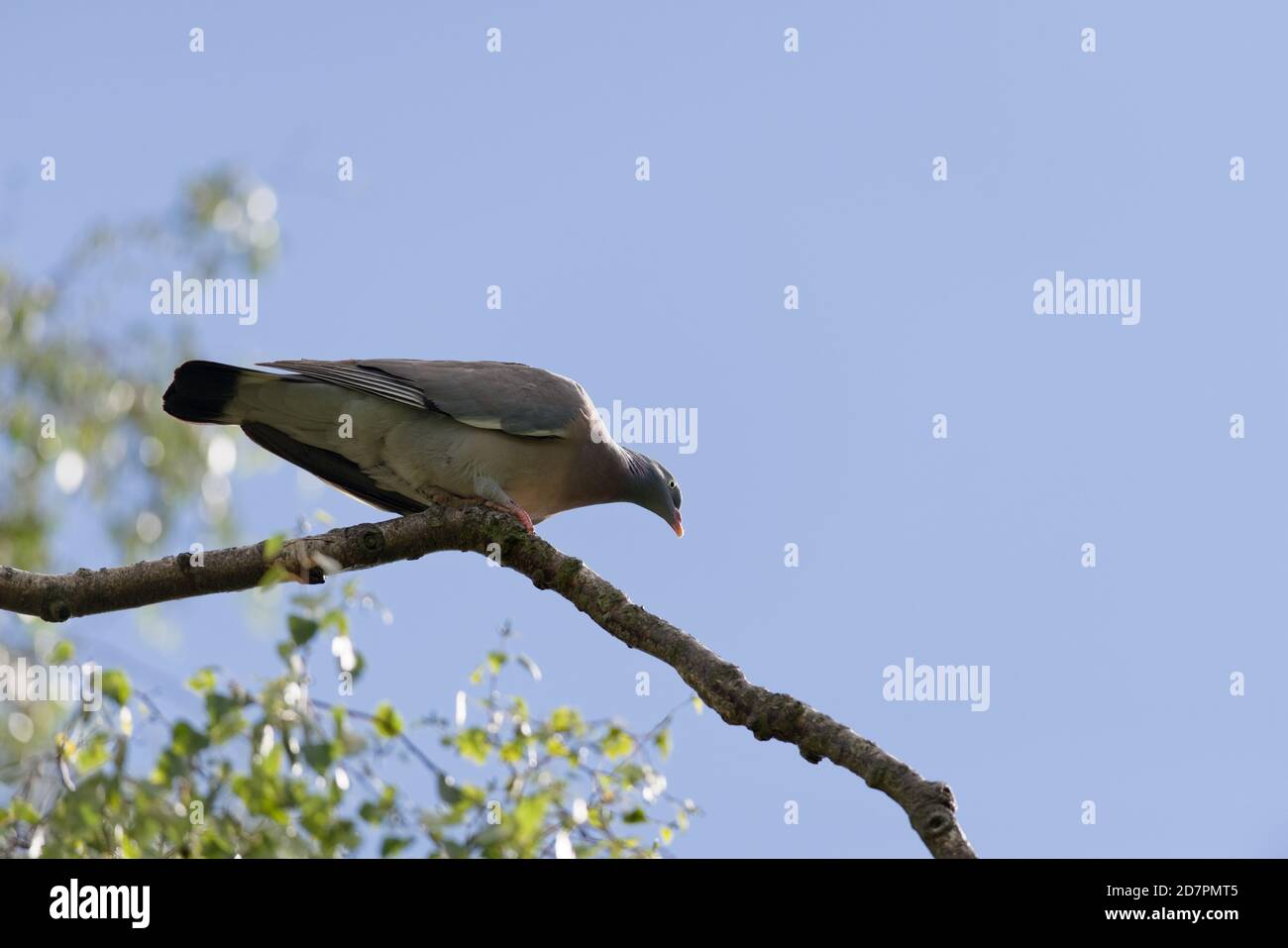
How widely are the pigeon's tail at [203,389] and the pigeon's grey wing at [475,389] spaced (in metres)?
0.15

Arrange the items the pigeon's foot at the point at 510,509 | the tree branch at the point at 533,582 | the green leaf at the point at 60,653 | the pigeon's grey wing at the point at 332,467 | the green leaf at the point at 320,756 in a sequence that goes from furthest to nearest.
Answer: the pigeon's grey wing at the point at 332,467 < the pigeon's foot at the point at 510,509 < the green leaf at the point at 60,653 < the green leaf at the point at 320,756 < the tree branch at the point at 533,582

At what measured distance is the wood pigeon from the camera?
18.7 ft

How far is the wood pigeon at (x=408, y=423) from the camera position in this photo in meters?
5.70

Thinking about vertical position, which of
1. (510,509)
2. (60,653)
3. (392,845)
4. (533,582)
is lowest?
(392,845)

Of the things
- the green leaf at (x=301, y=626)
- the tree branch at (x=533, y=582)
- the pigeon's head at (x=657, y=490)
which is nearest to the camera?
the tree branch at (x=533, y=582)

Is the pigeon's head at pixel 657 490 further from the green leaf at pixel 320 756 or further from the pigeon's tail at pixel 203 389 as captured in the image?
the green leaf at pixel 320 756

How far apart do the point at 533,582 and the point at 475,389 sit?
5.36 feet

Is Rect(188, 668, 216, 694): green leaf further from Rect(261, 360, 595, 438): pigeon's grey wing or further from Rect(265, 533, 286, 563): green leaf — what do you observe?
Rect(261, 360, 595, 438): pigeon's grey wing

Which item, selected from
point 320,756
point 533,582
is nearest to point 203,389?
point 533,582

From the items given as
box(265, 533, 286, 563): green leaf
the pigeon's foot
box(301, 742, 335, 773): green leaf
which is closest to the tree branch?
box(265, 533, 286, 563): green leaf

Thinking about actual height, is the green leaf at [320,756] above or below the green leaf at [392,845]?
above

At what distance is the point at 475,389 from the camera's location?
6004 mm

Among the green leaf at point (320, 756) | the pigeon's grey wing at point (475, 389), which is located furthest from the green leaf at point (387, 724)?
the pigeon's grey wing at point (475, 389)

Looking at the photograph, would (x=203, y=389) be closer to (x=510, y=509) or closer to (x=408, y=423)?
(x=408, y=423)
